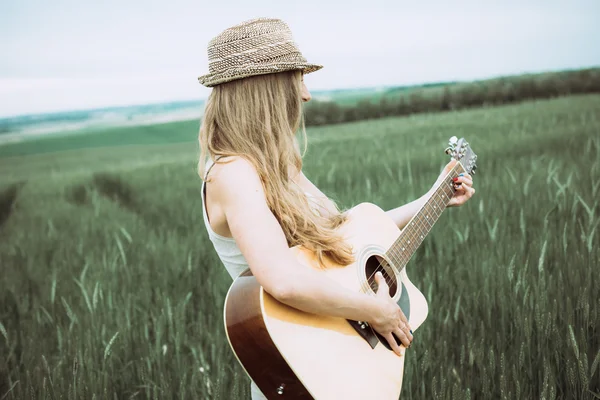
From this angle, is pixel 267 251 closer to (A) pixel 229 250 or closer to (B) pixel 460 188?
(A) pixel 229 250

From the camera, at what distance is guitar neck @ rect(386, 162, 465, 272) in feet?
5.12

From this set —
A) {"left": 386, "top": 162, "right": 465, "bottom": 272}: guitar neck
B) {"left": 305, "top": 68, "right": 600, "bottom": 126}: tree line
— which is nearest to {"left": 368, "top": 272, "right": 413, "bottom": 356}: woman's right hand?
{"left": 386, "top": 162, "right": 465, "bottom": 272}: guitar neck

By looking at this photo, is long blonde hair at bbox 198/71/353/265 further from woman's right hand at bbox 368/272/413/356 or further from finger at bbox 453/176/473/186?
finger at bbox 453/176/473/186

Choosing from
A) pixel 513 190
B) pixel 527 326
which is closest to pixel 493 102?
pixel 513 190

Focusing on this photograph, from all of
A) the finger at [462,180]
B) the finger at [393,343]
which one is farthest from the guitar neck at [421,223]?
the finger at [393,343]

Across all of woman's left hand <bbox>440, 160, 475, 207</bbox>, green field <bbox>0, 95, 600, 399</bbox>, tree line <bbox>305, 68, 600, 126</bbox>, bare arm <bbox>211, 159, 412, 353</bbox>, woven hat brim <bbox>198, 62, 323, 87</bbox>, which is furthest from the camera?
tree line <bbox>305, 68, 600, 126</bbox>

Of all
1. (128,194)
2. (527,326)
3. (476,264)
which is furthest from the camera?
(128,194)

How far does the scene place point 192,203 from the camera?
11.9 feet

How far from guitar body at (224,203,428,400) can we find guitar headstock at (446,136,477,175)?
57 cm

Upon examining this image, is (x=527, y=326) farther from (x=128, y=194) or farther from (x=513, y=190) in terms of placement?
(x=128, y=194)

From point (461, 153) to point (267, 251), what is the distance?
0.91 meters

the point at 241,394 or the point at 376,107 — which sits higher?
the point at 376,107

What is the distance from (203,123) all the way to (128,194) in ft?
9.54

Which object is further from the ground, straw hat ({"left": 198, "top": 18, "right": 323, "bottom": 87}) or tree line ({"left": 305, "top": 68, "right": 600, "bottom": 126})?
straw hat ({"left": 198, "top": 18, "right": 323, "bottom": 87})
